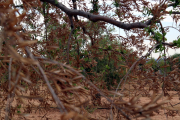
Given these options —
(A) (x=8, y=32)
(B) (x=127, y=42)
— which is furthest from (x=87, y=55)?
(A) (x=8, y=32)

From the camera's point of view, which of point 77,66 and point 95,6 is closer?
point 77,66

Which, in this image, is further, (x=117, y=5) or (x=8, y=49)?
(x=117, y=5)

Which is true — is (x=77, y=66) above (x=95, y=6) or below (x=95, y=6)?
below

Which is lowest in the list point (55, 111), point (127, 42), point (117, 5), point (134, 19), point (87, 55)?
point (55, 111)

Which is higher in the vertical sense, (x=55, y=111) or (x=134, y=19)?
(x=134, y=19)

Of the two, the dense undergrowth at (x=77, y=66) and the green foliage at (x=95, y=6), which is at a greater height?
the green foliage at (x=95, y=6)

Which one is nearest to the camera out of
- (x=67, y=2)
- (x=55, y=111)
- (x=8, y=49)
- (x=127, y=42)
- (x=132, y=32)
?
(x=8, y=49)

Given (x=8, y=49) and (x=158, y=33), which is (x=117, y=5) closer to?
(x=158, y=33)

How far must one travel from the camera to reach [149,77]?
215cm

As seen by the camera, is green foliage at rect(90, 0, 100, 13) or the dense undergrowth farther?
green foliage at rect(90, 0, 100, 13)

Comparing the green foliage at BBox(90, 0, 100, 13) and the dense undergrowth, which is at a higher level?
the green foliage at BBox(90, 0, 100, 13)

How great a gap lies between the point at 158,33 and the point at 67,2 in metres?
2.20

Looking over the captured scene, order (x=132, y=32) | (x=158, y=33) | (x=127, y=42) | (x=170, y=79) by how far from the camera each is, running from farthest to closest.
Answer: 1. (x=132, y=32)
2. (x=127, y=42)
3. (x=158, y=33)
4. (x=170, y=79)

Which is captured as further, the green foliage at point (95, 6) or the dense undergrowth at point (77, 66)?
the green foliage at point (95, 6)
